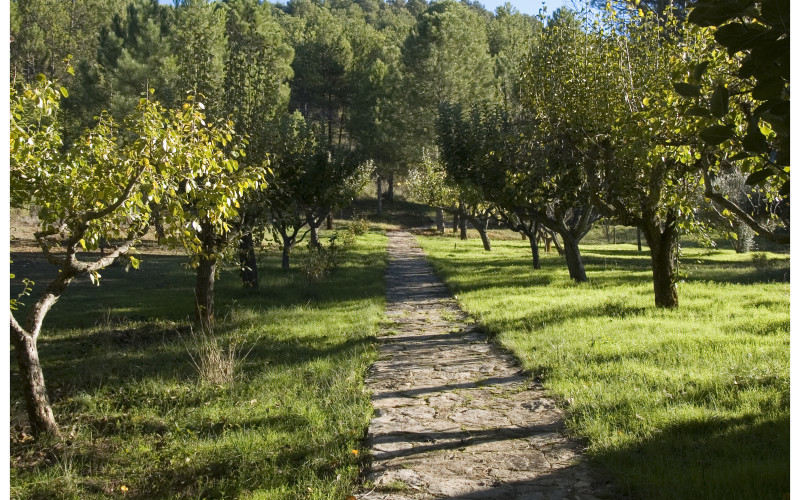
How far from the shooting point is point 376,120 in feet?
165

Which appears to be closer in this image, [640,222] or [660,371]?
[660,371]

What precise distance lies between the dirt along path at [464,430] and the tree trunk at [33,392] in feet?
10.9

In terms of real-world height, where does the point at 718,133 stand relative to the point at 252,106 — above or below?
below

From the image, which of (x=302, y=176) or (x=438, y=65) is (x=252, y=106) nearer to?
(x=302, y=176)

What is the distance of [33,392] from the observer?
21.4ft

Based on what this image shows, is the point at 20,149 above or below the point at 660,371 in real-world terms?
above

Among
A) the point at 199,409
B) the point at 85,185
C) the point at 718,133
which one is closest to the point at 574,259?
the point at 199,409

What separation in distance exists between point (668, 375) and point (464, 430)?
107 inches

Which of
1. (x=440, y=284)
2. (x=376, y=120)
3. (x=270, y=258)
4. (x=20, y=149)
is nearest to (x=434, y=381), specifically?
(x=20, y=149)

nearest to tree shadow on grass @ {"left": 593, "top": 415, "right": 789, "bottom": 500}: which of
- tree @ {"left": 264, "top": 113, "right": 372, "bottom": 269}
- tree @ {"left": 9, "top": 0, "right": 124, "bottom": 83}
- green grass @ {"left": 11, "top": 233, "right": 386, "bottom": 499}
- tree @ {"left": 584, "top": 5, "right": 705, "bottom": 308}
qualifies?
green grass @ {"left": 11, "top": 233, "right": 386, "bottom": 499}

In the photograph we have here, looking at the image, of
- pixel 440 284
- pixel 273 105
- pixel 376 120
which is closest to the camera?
pixel 273 105

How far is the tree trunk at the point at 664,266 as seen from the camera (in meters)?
12.3

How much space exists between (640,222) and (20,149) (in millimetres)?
10367

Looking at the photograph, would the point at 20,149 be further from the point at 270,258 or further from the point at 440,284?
the point at 270,258
